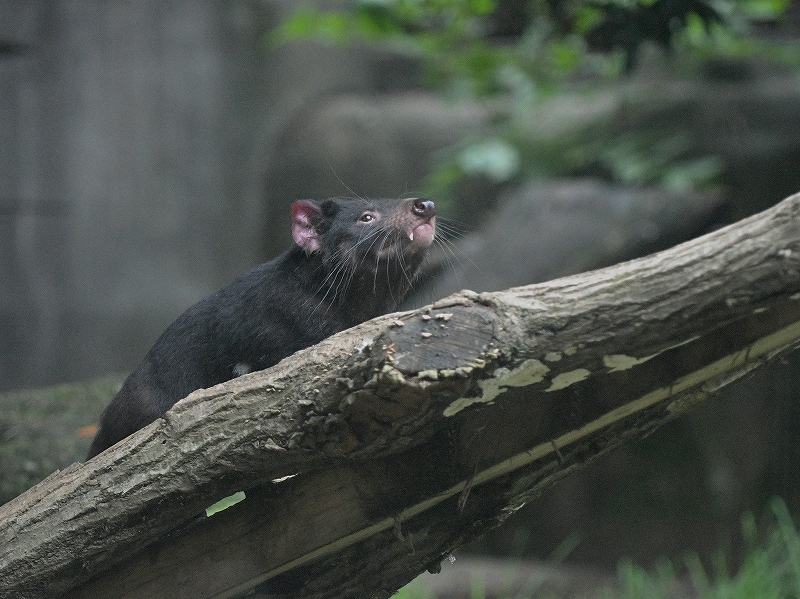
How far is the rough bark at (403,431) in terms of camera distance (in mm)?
2033

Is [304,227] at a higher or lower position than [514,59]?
lower

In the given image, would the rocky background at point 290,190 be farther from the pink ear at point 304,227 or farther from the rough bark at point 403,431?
the rough bark at point 403,431

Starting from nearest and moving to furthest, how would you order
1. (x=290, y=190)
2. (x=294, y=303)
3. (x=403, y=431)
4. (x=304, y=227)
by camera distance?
(x=403, y=431)
(x=294, y=303)
(x=304, y=227)
(x=290, y=190)

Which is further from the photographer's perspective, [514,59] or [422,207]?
[514,59]

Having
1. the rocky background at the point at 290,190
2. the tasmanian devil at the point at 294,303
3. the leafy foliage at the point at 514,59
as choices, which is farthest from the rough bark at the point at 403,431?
the leafy foliage at the point at 514,59

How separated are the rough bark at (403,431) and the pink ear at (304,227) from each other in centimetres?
105

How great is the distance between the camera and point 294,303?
3.30 metres

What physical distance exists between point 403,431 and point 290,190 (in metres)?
5.97

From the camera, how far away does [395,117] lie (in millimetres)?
7887

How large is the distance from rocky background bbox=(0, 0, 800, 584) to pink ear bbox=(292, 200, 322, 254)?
2233mm

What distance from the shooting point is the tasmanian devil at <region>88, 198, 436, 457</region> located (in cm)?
324

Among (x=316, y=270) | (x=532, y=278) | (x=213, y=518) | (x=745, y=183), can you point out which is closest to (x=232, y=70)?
(x=532, y=278)

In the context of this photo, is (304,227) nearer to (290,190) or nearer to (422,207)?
(422,207)

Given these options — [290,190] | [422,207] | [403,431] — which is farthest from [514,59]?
[403,431]
